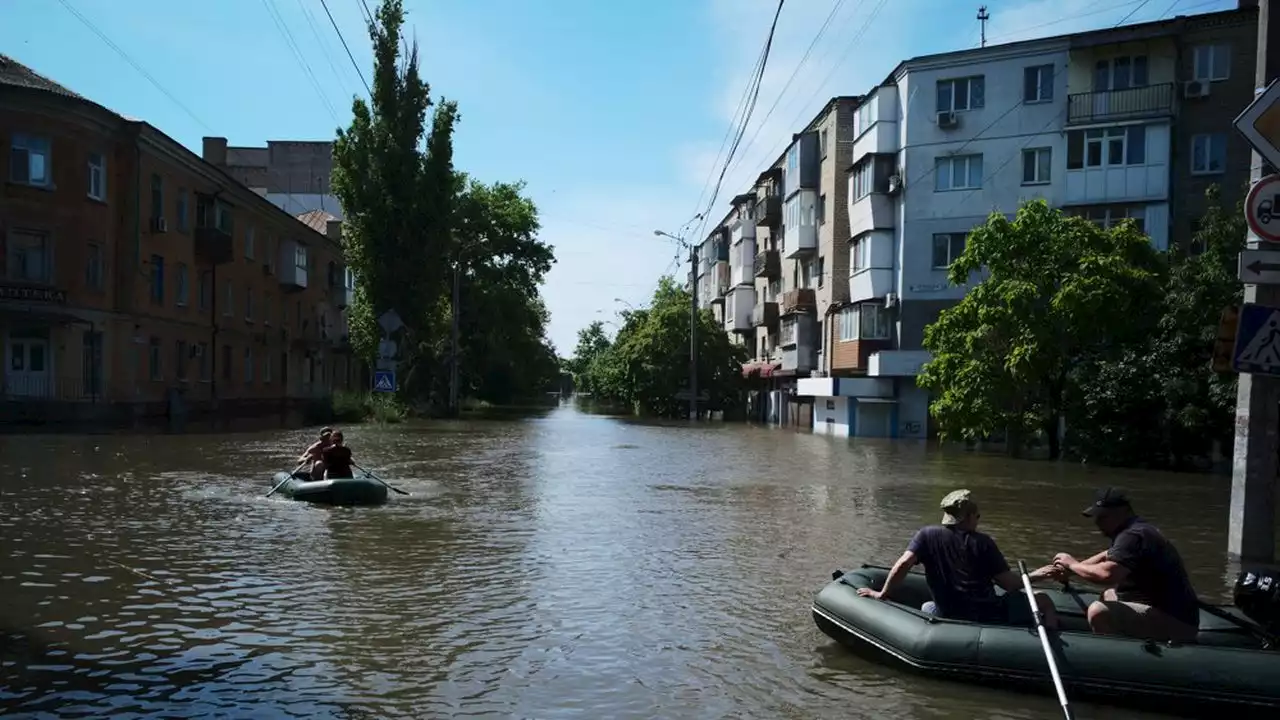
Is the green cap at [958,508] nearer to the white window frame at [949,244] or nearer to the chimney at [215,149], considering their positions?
the white window frame at [949,244]

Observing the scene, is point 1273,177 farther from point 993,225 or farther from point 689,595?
point 993,225

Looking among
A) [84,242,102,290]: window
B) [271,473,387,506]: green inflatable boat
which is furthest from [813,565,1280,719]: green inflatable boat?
[84,242,102,290]: window

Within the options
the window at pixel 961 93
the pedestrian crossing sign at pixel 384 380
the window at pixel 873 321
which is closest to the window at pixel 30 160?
the pedestrian crossing sign at pixel 384 380

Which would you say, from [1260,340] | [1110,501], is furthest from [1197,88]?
[1110,501]

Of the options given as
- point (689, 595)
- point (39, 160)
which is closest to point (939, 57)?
point (39, 160)

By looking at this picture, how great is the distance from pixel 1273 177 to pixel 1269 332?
1533 millimetres

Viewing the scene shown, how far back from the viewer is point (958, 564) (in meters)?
8.19

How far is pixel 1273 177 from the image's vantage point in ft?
34.4

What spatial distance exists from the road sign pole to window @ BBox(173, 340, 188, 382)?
40.2m

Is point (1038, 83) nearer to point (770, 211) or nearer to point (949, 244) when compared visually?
point (949, 244)

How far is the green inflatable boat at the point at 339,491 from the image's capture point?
57.4 feet

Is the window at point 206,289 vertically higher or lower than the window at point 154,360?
higher

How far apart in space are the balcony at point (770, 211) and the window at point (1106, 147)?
23621mm

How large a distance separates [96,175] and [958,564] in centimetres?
3696
